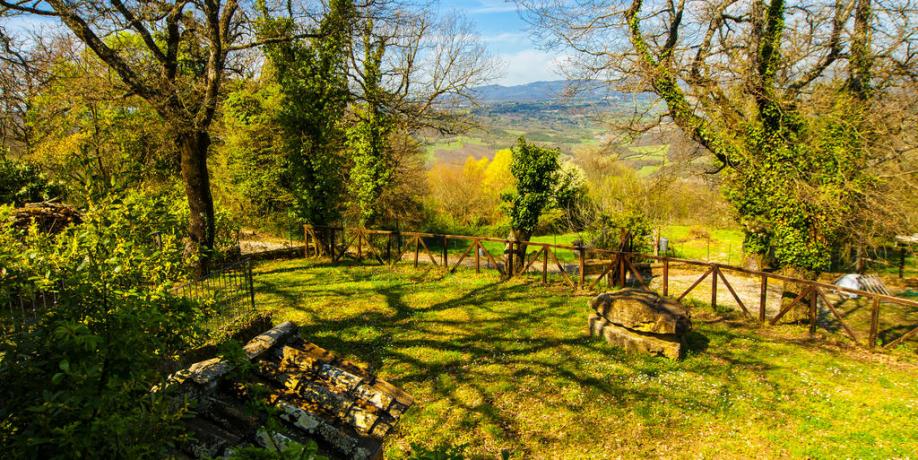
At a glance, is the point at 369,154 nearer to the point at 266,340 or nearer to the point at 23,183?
the point at 23,183

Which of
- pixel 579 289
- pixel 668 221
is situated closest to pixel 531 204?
pixel 579 289

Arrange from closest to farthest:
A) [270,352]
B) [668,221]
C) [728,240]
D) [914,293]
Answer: [270,352], [914,293], [668,221], [728,240]

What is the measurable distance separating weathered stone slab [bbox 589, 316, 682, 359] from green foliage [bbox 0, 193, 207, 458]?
6.83 meters

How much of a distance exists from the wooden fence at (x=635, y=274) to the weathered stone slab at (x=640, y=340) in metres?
1.89

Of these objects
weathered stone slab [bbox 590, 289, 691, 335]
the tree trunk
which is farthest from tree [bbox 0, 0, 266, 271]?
weathered stone slab [bbox 590, 289, 691, 335]

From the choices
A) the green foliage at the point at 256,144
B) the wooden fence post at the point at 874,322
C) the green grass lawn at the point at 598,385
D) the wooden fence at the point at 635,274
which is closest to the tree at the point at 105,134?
the green foliage at the point at 256,144

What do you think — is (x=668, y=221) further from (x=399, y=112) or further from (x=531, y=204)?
(x=399, y=112)

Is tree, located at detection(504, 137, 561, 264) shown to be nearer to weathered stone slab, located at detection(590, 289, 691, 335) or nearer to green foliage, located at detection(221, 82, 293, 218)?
green foliage, located at detection(221, 82, 293, 218)

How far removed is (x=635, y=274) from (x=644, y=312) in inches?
132

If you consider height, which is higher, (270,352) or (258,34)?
(258,34)

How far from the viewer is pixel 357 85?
1714cm

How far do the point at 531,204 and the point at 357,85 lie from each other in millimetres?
7977

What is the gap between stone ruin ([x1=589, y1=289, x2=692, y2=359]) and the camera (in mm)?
7399

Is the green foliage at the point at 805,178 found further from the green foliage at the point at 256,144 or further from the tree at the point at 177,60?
the green foliage at the point at 256,144
